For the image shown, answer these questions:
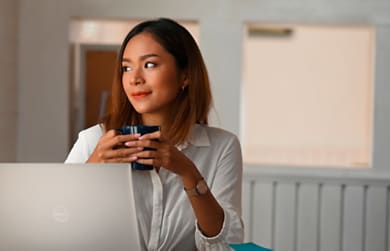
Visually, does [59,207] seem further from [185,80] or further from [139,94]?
[185,80]

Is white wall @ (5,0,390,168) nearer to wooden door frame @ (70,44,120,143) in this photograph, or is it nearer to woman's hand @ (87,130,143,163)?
wooden door frame @ (70,44,120,143)

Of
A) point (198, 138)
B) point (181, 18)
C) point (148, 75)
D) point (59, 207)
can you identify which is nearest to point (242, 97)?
point (181, 18)

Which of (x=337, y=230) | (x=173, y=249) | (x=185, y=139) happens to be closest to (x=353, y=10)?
(x=337, y=230)

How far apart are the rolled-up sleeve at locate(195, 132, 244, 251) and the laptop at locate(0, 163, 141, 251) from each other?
0.30 m

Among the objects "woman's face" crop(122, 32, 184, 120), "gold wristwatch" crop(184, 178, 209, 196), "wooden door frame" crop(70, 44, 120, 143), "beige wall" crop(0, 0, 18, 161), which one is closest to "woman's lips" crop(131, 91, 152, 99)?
"woman's face" crop(122, 32, 184, 120)

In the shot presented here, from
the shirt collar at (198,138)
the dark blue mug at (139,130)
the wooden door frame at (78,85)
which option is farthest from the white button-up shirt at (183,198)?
the wooden door frame at (78,85)

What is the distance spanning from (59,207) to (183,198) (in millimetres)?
420

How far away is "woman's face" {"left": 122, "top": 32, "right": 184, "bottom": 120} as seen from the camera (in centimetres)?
129

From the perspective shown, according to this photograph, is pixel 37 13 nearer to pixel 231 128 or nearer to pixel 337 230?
pixel 231 128

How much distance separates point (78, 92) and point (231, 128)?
2.42 feet

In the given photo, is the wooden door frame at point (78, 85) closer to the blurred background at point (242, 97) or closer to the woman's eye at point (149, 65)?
the blurred background at point (242, 97)

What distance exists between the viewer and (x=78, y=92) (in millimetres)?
2953

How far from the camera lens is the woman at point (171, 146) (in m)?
1.17

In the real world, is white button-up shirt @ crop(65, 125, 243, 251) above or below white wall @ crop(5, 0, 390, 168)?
below
